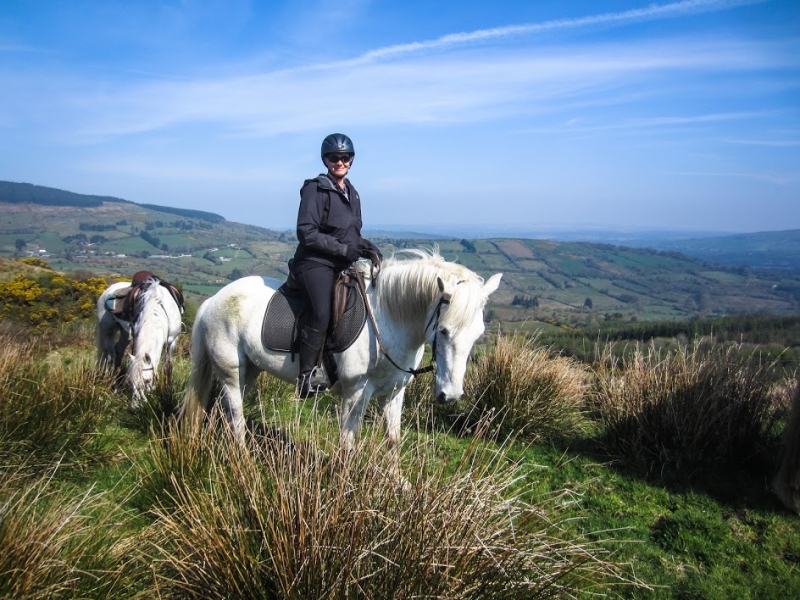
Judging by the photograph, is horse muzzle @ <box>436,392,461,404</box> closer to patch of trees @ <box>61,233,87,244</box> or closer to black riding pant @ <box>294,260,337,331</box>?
black riding pant @ <box>294,260,337,331</box>

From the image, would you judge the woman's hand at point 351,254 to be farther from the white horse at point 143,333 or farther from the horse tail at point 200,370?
the white horse at point 143,333

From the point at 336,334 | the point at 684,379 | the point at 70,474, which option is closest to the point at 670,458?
the point at 684,379

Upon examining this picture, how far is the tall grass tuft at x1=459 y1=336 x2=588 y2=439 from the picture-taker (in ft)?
20.0

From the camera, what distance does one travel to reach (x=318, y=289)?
432 cm

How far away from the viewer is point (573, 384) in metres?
6.75

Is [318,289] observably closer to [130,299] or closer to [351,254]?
[351,254]

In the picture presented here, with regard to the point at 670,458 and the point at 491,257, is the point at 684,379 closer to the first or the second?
the point at 670,458

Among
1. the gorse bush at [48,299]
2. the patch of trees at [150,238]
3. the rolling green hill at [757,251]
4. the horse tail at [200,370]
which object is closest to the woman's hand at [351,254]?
the horse tail at [200,370]

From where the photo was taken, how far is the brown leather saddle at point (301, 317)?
440 centimetres

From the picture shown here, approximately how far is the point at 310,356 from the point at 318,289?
609 millimetres

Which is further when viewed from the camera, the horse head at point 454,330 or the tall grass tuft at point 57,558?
the horse head at point 454,330

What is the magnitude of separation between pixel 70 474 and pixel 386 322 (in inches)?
117

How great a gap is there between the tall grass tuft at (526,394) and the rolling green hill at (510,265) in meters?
33.0

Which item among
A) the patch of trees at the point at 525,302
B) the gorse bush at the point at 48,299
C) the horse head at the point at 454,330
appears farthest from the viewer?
the patch of trees at the point at 525,302
